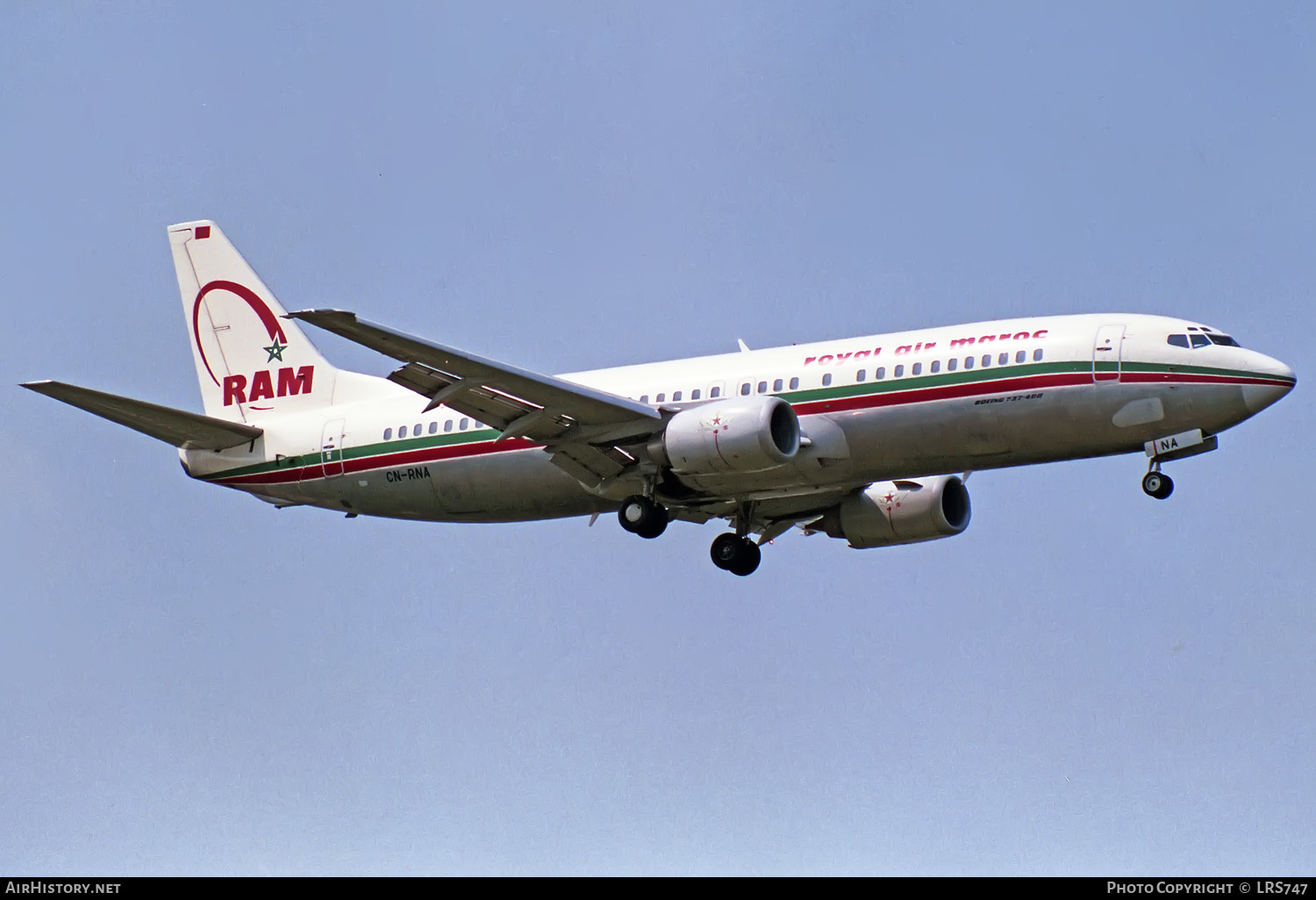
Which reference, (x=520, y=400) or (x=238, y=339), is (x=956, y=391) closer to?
(x=520, y=400)

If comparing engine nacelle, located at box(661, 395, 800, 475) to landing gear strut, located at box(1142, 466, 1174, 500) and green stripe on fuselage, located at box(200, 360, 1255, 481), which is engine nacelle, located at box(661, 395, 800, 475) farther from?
landing gear strut, located at box(1142, 466, 1174, 500)

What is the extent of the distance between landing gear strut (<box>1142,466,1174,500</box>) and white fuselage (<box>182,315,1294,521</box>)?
26.2 inches

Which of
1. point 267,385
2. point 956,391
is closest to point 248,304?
point 267,385

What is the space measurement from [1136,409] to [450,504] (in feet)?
48.8

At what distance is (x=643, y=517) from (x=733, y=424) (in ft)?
12.3

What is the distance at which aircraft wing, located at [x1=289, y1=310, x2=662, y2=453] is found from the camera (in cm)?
3600

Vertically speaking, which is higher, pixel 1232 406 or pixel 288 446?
pixel 288 446

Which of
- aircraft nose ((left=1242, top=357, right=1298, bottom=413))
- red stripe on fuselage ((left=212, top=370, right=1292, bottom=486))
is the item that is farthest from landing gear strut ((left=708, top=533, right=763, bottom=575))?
aircraft nose ((left=1242, top=357, right=1298, bottom=413))

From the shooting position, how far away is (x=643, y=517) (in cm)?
4012

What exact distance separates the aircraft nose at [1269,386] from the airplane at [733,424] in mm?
38
